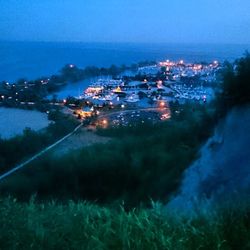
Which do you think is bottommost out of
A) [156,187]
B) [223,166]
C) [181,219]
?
[156,187]

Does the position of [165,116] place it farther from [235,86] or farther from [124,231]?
[124,231]

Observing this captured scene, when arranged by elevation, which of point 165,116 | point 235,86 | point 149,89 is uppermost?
point 235,86

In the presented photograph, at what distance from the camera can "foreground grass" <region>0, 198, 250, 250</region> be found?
132 inches

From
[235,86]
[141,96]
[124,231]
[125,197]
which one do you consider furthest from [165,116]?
[124,231]

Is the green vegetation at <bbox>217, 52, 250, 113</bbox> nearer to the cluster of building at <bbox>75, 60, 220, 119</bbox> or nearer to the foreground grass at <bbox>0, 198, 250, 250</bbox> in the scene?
the foreground grass at <bbox>0, 198, 250, 250</bbox>

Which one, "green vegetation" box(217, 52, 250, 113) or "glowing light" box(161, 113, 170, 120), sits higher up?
"green vegetation" box(217, 52, 250, 113)

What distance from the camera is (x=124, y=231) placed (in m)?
3.45

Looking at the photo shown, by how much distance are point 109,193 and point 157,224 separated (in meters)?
5.14

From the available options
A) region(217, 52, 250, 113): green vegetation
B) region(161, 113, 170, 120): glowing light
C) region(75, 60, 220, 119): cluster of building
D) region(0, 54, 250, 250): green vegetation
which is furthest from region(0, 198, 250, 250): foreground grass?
region(75, 60, 220, 119): cluster of building

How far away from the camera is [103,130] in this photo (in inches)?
630

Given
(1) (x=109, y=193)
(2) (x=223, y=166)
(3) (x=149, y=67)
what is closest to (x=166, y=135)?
(1) (x=109, y=193)

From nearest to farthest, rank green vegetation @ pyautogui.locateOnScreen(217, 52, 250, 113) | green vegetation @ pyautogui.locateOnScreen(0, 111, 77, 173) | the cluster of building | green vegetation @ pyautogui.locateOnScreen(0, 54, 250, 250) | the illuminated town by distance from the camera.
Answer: green vegetation @ pyautogui.locateOnScreen(0, 54, 250, 250) → green vegetation @ pyautogui.locateOnScreen(217, 52, 250, 113) → green vegetation @ pyautogui.locateOnScreen(0, 111, 77, 173) → the illuminated town → the cluster of building

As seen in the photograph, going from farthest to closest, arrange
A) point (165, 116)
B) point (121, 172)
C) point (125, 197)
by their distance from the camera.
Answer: point (165, 116) → point (121, 172) → point (125, 197)

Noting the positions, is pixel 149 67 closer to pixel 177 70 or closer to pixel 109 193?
pixel 177 70
